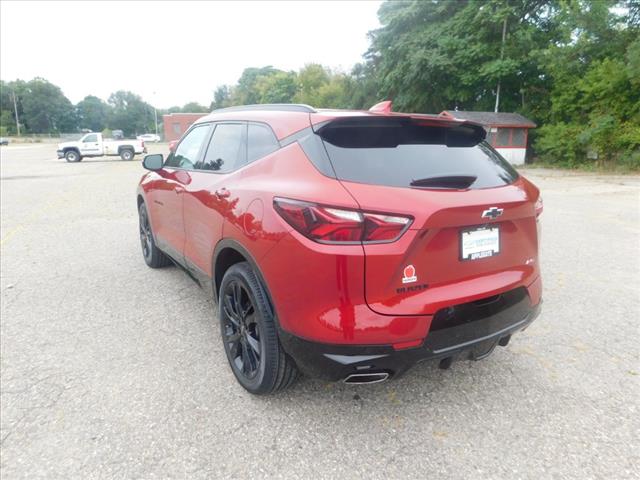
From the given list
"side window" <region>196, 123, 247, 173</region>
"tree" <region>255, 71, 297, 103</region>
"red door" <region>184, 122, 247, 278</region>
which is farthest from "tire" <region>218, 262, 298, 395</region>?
"tree" <region>255, 71, 297, 103</region>

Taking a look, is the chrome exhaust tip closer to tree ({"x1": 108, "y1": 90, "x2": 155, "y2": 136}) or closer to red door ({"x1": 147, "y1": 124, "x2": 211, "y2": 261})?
red door ({"x1": 147, "y1": 124, "x2": 211, "y2": 261})

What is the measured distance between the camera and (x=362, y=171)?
6.79 ft

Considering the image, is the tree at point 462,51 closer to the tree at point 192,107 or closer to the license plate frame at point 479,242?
the license plate frame at point 479,242

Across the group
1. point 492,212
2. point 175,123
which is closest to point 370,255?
point 492,212

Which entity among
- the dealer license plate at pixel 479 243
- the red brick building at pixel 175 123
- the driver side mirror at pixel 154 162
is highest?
the red brick building at pixel 175 123

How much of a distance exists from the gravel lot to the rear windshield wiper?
1.29m

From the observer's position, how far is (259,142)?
8.81ft

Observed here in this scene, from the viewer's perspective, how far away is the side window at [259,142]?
100 inches

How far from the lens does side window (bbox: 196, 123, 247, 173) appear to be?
2.87m

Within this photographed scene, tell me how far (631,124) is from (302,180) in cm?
2409

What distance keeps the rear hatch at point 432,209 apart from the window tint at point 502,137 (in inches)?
954

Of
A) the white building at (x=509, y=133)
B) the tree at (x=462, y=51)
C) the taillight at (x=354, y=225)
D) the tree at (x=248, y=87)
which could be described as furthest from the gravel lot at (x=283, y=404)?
the tree at (x=248, y=87)

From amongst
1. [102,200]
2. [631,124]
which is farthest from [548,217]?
[631,124]

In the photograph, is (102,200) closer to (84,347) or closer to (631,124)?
(84,347)
